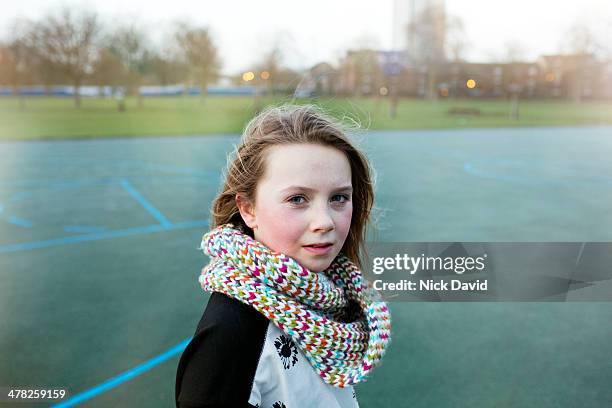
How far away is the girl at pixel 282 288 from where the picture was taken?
3.29 feet

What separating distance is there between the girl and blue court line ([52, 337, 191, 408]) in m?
1.60

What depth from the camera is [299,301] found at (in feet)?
3.66

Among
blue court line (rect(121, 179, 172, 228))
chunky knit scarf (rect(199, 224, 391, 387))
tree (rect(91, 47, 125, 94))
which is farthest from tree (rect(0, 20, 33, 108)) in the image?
chunky knit scarf (rect(199, 224, 391, 387))

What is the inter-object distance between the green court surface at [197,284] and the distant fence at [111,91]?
2.21ft

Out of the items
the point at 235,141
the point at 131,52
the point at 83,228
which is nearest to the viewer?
the point at 235,141

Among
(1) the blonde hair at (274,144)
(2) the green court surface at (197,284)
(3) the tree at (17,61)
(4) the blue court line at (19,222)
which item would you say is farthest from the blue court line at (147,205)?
(1) the blonde hair at (274,144)

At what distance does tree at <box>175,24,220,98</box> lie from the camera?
11.3ft

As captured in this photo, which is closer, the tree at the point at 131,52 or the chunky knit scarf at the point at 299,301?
the chunky knit scarf at the point at 299,301

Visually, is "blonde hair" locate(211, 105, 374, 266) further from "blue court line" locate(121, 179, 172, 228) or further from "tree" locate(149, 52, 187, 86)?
"blue court line" locate(121, 179, 172, 228)

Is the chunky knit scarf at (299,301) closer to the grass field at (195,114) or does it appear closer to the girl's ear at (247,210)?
the girl's ear at (247,210)

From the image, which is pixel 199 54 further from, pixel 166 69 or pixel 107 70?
pixel 107 70

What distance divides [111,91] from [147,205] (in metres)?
1.30

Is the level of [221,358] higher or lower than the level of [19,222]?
higher

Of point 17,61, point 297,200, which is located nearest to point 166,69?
point 17,61
